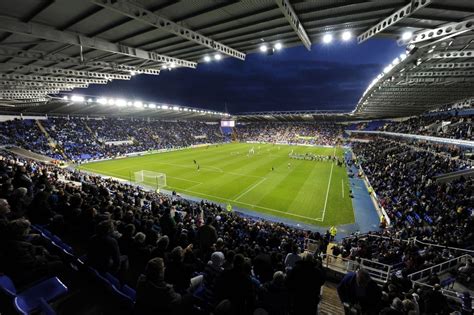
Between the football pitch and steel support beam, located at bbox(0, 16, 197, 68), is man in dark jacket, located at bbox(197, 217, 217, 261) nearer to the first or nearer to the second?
steel support beam, located at bbox(0, 16, 197, 68)

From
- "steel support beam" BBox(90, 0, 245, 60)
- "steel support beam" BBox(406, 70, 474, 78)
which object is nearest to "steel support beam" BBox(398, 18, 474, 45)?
"steel support beam" BBox(90, 0, 245, 60)

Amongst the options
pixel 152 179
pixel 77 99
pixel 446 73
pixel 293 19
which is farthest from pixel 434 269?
pixel 77 99

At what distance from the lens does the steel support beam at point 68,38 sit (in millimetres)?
7664

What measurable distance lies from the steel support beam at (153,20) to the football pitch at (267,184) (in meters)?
13.5

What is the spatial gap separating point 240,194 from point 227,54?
14.8m

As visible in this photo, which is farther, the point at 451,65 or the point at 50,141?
the point at 50,141

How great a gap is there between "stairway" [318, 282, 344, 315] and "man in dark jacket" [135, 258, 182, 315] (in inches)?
166

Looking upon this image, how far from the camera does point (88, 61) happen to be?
12.4 m

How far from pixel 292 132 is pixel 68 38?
78798 mm

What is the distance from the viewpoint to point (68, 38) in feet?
29.6

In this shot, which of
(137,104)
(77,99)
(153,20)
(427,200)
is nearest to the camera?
(153,20)

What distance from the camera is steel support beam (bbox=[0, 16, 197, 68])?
7.66m

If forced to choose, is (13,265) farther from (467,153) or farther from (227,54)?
(467,153)

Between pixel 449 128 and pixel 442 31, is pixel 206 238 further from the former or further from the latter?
pixel 449 128
